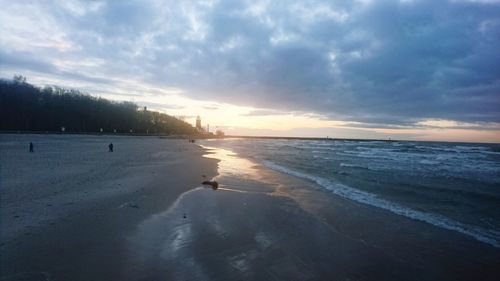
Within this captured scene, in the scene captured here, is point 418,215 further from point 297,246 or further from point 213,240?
point 213,240

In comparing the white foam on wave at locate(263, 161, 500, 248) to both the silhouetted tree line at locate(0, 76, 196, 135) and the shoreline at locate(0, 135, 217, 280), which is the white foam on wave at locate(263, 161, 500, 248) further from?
the silhouetted tree line at locate(0, 76, 196, 135)

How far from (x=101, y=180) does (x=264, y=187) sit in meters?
7.32

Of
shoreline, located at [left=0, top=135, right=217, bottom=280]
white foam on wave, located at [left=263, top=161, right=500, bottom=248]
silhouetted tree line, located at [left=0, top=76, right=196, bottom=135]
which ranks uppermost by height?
silhouetted tree line, located at [left=0, top=76, right=196, bottom=135]

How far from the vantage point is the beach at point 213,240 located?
518cm

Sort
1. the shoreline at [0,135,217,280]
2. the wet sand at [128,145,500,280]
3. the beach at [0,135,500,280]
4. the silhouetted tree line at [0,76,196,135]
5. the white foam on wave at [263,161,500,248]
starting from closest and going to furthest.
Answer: the shoreline at [0,135,217,280] < the beach at [0,135,500,280] < the wet sand at [128,145,500,280] < the white foam on wave at [263,161,500,248] < the silhouetted tree line at [0,76,196,135]

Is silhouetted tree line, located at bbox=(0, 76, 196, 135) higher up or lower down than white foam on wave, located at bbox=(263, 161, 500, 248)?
higher up

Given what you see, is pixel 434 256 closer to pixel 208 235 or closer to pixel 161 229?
pixel 208 235

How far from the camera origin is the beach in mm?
5184

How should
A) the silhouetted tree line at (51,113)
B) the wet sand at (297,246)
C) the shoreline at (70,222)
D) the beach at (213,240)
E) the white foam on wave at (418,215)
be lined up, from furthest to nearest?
the silhouetted tree line at (51,113) < the white foam on wave at (418,215) < the wet sand at (297,246) < the beach at (213,240) < the shoreline at (70,222)

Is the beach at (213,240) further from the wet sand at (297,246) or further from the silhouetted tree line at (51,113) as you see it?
the silhouetted tree line at (51,113)

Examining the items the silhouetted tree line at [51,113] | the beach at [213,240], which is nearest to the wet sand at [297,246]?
the beach at [213,240]

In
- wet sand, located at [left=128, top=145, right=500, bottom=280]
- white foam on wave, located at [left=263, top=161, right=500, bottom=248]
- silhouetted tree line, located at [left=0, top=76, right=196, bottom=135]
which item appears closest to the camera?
wet sand, located at [left=128, top=145, right=500, bottom=280]

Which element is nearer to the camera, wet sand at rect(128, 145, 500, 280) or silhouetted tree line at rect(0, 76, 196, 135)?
wet sand at rect(128, 145, 500, 280)

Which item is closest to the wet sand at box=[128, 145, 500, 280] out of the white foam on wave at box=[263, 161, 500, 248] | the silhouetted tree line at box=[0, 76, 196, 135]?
the white foam on wave at box=[263, 161, 500, 248]
